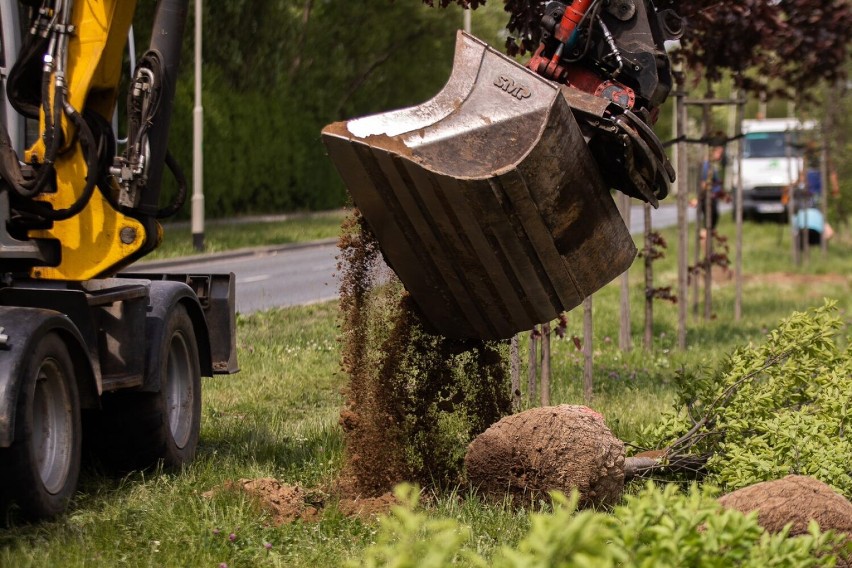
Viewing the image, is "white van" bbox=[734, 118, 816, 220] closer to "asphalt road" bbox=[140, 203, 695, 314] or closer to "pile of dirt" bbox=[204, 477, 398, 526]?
"asphalt road" bbox=[140, 203, 695, 314]

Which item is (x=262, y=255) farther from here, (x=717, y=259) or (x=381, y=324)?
(x=381, y=324)

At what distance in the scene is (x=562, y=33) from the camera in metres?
6.63

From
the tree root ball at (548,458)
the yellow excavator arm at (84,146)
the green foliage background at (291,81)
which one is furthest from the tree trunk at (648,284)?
the green foliage background at (291,81)

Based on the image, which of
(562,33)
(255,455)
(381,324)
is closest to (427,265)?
(381,324)

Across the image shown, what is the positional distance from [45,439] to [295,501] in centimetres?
115

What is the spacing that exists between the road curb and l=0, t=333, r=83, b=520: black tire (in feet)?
40.7

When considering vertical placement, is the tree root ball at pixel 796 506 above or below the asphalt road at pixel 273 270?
Answer: below

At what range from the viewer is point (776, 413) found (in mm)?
6723

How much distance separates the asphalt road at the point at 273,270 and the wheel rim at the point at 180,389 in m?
5.87

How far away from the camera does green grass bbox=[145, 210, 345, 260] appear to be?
24719 millimetres

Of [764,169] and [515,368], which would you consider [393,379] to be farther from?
[764,169]

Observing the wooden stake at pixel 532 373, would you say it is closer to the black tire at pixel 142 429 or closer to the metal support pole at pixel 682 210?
the black tire at pixel 142 429

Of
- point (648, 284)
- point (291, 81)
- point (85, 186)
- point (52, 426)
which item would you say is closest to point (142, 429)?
point (52, 426)

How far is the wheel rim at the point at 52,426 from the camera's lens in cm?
593
